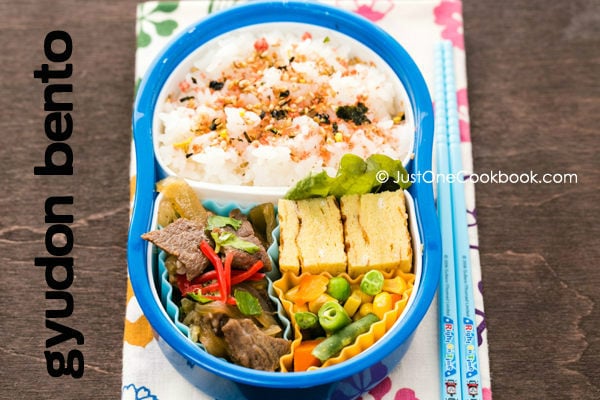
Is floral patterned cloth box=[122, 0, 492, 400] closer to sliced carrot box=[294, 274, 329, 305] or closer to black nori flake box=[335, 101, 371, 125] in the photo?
sliced carrot box=[294, 274, 329, 305]

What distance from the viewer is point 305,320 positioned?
2.54 metres

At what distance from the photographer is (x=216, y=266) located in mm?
2568

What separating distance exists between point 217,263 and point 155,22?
156 cm

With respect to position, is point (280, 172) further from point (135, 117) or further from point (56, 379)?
point (56, 379)

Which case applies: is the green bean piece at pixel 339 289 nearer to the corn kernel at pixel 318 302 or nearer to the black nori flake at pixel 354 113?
the corn kernel at pixel 318 302

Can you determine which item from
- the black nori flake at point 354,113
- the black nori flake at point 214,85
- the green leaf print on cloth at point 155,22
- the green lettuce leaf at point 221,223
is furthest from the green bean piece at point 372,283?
the green leaf print on cloth at point 155,22

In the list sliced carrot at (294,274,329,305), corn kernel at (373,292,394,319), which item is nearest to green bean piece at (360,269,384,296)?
corn kernel at (373,292,394,319)

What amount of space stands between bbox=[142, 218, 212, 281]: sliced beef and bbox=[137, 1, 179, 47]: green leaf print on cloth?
1.30m

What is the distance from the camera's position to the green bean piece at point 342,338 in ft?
8.10

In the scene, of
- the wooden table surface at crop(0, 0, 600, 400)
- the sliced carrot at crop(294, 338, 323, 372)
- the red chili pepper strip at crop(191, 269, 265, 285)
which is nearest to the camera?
the sliced carrot at crop(294, 338, 323, 372)

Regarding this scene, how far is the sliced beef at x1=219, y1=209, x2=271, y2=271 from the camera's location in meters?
2.58

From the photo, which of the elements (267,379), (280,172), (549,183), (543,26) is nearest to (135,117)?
(280,172)

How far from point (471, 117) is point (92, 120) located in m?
1.76

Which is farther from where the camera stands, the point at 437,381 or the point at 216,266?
the point at 437,381
